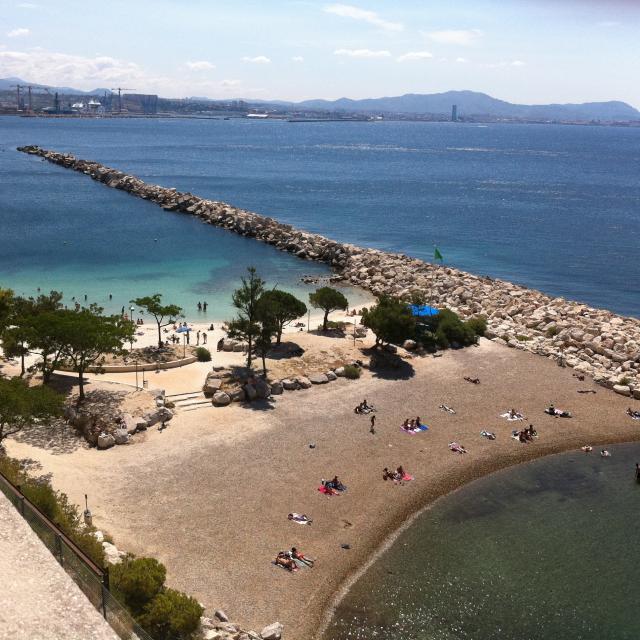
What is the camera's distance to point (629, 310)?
2312 inches

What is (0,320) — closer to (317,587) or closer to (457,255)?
(317,587)

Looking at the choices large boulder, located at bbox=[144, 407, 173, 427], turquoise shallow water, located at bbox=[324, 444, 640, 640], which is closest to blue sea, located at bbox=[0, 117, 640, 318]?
large boulder, located at bbox=[144, 407, 173, 427]

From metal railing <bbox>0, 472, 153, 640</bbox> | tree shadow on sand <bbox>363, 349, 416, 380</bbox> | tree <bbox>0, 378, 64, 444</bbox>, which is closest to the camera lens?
metal railing <bbox>0, 472, 153, 640</bbox>

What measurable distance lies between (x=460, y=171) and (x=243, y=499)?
15271 cm

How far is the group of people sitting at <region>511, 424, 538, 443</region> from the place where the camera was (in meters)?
32.0

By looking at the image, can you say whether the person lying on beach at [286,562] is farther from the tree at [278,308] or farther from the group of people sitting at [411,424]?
the tree at [278,308]

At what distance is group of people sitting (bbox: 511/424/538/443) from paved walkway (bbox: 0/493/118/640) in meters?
23.3

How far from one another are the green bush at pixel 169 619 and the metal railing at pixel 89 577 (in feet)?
12.3

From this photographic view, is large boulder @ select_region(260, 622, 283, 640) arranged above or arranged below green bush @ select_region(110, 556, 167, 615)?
below

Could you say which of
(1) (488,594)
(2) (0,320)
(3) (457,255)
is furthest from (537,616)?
(3) (457,255)

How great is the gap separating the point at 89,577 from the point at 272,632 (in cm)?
732

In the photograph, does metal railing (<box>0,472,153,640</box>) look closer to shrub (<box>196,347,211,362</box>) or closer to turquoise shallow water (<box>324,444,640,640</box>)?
turquoise shallow water (<box>324,444,640,640</box>)

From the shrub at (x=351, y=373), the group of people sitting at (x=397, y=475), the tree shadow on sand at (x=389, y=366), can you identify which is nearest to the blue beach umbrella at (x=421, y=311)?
the tree shadow on sand at (x=389, y=366)

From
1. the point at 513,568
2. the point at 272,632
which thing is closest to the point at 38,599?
the point at 272,632
